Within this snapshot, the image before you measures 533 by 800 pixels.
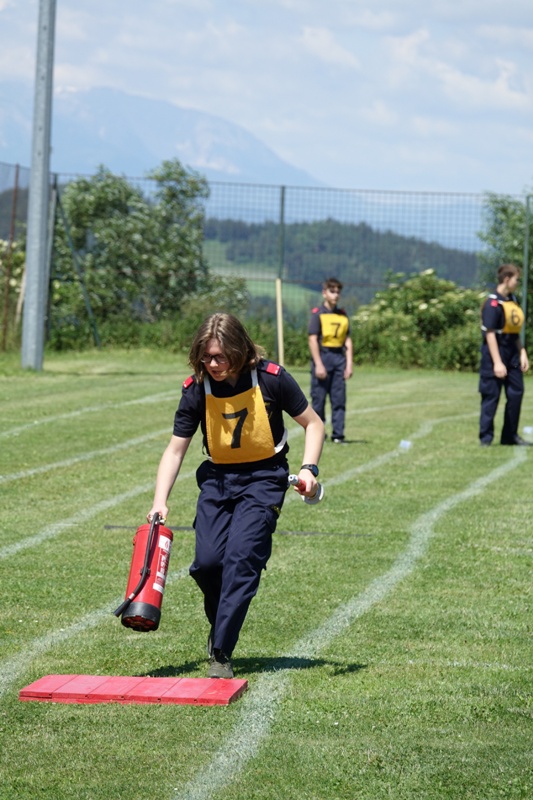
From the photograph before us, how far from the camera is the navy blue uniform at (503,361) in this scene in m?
15.5

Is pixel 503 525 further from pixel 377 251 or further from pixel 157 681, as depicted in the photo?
pixel 377 251

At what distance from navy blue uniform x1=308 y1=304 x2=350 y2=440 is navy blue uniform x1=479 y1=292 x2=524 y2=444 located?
1.67 m

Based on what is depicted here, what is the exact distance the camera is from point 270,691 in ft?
19.6

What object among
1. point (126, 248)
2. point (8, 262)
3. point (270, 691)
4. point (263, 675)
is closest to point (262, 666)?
point (263, 675)

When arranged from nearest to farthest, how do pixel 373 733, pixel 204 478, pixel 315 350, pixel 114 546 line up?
1. pixel 373 733
2. pixel 204 478
3. pixel 114 546
4. pixel 315 350

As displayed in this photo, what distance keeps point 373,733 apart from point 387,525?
523 cm

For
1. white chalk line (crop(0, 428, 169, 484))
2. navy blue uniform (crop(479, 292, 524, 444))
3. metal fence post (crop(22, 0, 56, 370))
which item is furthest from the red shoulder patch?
metal fence post (crop(22, 0, 56, 370))

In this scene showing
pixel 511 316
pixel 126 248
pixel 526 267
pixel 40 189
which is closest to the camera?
pixel 511 316

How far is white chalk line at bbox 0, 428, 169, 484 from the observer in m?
12.6

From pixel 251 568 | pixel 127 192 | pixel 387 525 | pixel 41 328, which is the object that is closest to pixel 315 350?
pixel 387 525

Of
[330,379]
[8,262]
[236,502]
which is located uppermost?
[8,262]

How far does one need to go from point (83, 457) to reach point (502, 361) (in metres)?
4.99

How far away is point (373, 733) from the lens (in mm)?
5344

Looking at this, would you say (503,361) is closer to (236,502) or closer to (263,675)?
(236,502)
